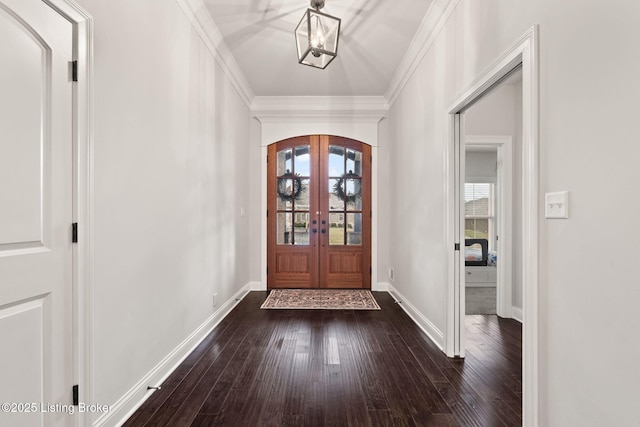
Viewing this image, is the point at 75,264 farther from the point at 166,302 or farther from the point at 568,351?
the point at 568,351

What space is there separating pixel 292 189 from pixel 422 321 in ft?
8.71

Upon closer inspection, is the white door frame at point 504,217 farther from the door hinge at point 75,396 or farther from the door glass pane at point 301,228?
the door hinge at point 75,396

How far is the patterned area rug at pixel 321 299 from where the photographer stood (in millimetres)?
3861

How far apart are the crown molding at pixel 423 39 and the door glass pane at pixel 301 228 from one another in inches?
86.5

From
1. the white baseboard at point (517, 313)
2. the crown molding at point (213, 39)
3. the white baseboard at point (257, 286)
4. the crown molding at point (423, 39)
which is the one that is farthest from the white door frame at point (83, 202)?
the white baseboard at point (517, 313)

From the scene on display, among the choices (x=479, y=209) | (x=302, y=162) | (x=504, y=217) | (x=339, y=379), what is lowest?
(x=339, y=379)

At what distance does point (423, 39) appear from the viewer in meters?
2.96

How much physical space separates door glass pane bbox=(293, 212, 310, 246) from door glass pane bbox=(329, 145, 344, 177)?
0.78 meters

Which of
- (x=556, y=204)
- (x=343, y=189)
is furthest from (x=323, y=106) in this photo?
(x=556, y=204)

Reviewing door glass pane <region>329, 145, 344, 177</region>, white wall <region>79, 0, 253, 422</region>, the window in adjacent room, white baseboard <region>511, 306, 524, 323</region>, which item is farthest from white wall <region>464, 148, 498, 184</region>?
white wall <region>79, 0, 253, 422</region>

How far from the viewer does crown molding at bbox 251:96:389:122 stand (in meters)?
4.61

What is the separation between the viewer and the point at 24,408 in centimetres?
120

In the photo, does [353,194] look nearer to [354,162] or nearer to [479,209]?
[354,162]

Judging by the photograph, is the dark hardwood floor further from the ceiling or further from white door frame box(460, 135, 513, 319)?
the ceiling
